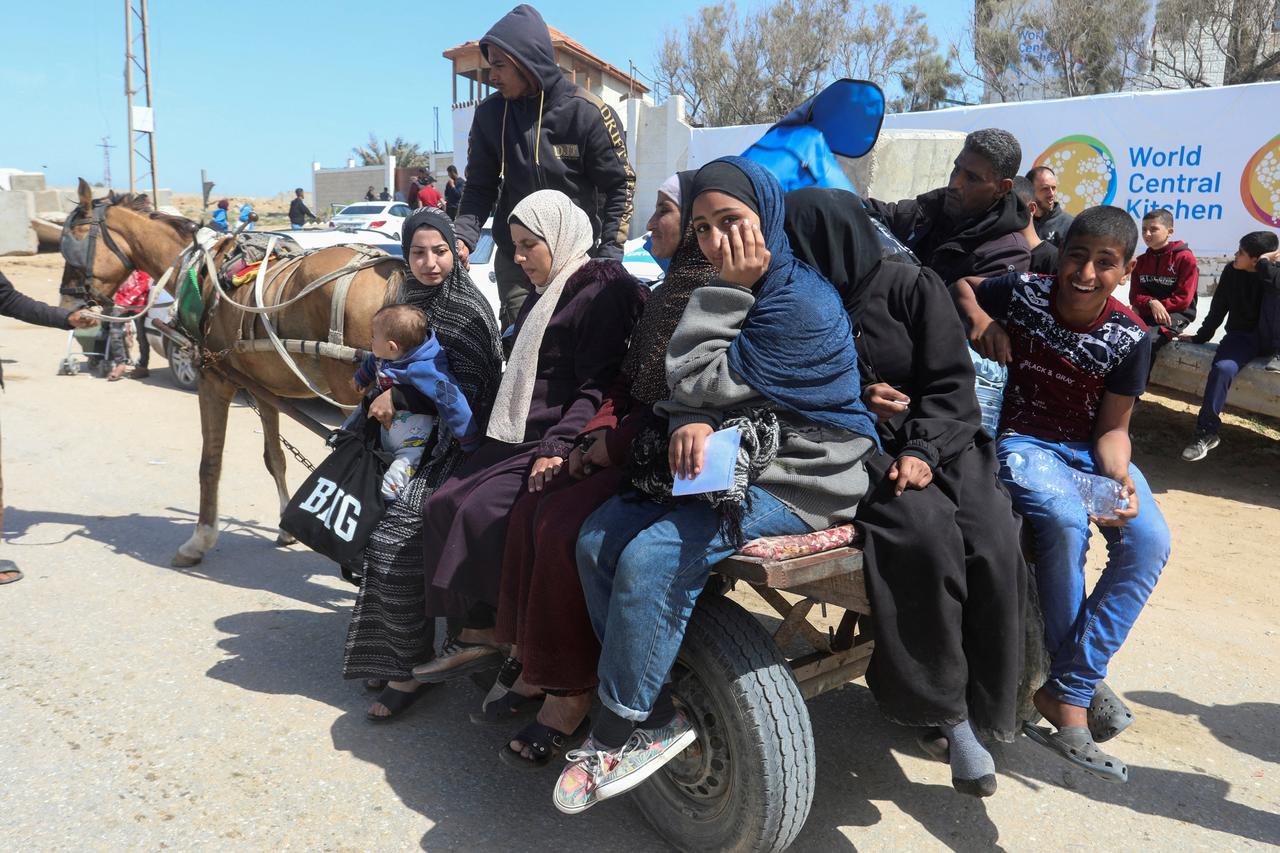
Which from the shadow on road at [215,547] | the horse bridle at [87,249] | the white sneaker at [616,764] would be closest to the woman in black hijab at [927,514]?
the white sneaker at [616,764]

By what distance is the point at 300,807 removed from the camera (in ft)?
9.36

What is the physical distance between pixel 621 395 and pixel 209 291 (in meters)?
3.22

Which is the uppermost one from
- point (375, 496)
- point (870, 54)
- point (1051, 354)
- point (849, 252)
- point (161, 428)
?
point (870, 54)

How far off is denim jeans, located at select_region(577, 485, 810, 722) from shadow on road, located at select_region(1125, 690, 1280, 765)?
2.13 m

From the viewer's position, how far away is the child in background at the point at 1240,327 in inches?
268

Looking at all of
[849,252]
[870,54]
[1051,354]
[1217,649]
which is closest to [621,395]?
[849,252]

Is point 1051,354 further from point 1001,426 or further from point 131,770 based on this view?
point 131,770

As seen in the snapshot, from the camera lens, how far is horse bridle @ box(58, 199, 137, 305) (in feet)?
18.5

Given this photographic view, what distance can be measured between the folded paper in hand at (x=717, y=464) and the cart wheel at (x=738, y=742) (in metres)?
0.41

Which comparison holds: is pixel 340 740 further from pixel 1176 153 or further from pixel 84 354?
pixel 1176 153

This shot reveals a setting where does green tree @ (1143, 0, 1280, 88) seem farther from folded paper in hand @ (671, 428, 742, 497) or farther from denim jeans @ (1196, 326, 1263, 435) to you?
folded paper in hand @ (671, 428, 742, 497)

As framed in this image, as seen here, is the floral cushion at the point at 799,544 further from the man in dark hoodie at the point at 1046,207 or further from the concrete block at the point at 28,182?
the concrete block at the point at 28,182

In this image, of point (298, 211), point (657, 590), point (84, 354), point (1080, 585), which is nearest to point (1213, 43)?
point (298, 211)

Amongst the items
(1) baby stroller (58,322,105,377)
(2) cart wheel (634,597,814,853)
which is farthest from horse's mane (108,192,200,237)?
(1) baby stroller (58,322,105,377)
